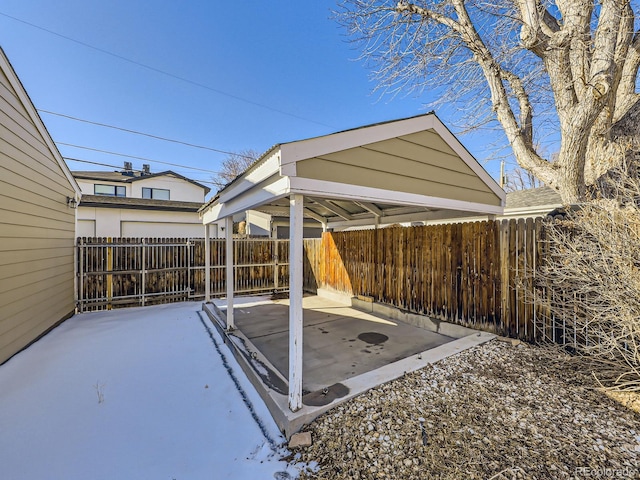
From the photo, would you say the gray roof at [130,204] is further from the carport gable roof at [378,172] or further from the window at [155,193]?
the carport gable roof at [378,172]

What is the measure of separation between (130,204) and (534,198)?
52.0 ft

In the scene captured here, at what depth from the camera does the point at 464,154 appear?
13.8 ft

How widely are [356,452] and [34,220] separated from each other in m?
6.29

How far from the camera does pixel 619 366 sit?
8.96 feet

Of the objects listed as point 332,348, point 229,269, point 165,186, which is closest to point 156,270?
point 229,269

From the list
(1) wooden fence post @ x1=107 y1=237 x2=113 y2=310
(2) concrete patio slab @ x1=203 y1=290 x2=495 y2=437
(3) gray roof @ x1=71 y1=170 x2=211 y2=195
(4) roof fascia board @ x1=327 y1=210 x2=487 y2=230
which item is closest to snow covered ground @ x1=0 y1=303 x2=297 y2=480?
(2) concrete patio slab @ x1=203 y1=290 x2=495 y2=437

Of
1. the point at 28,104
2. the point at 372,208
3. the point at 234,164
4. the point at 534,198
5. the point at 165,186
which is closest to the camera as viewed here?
the point at 28,104

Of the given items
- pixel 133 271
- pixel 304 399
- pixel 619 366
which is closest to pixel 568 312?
pixel 619 366

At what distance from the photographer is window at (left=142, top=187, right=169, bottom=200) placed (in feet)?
52.2

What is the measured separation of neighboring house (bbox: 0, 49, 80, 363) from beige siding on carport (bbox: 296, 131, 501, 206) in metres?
4.73

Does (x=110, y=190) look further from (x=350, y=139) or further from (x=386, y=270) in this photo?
(x=350, y=139)

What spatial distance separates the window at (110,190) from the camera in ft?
49.2

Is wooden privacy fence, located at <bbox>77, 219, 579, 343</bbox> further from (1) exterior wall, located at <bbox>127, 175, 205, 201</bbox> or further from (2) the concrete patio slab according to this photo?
(1) exterior wall, located at <bbox>127, 175, 205, 201</bbox>

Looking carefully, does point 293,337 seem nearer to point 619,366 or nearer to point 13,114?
point 619,366
